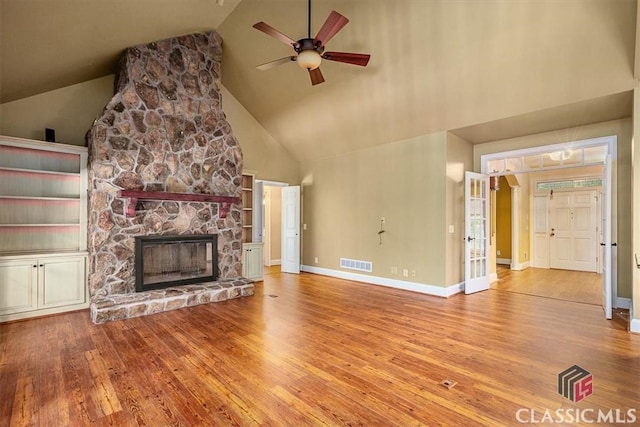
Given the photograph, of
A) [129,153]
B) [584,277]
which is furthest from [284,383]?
[584,277]

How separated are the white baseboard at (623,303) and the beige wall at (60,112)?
8666 millimetres

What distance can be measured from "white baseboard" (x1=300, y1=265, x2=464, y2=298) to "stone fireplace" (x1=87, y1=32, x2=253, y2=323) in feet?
7.51

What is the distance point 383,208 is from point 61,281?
534 centimetres

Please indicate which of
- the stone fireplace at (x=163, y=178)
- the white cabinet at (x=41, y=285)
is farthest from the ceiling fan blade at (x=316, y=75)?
the white cabinet at (x=41, y=285)

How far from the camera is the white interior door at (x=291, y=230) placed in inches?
304

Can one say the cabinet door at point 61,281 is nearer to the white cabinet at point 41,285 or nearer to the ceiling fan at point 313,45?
the white cabinet at point 41,285

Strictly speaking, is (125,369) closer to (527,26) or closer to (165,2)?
(165,2)

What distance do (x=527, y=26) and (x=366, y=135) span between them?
309 cm

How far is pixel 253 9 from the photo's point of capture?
490 cm

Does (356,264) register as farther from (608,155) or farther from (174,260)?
(608,155)

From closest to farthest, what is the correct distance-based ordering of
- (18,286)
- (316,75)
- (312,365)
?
(312,365), (316,75), (18,286)

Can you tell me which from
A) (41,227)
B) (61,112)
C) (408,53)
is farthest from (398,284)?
(61,112)

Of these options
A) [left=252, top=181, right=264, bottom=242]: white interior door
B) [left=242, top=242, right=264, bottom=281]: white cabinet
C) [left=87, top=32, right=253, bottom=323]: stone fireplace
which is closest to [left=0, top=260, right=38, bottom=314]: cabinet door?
[left=87, top=32, right=253, bottom=323]: stone fireplace

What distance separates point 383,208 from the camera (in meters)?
6.38
